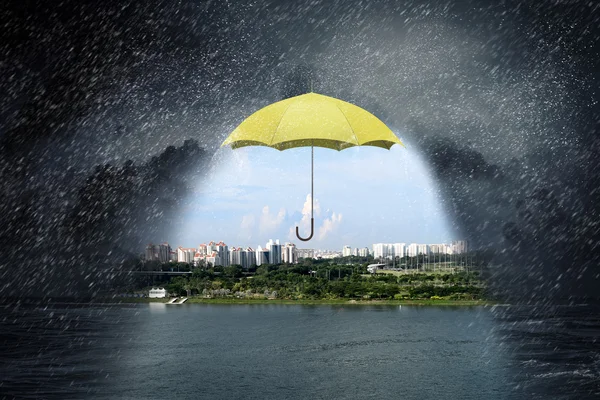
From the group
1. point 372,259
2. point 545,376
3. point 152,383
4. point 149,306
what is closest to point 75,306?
point 149,306

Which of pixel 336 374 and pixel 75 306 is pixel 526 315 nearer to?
pixel 336 374

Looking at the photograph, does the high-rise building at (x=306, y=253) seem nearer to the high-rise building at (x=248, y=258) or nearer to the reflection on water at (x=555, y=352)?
the high-rise building at (x=248, y=258)

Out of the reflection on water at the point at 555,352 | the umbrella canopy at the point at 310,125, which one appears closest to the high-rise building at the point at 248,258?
the reflection on water at the point at 555,352

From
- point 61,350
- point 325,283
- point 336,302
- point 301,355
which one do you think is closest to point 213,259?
point 325,283

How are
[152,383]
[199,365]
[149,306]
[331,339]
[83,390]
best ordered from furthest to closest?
[149,306] < [331,339] < [199,365] < [152,383] < [83,390]

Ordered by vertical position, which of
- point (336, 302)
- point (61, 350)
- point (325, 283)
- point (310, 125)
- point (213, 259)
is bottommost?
point (61, 350)

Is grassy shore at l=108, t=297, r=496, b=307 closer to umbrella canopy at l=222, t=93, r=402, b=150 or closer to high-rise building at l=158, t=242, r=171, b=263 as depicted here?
high-rise building at l=158, t=242, r=171, b=263

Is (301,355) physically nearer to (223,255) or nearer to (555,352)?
(555,352)
